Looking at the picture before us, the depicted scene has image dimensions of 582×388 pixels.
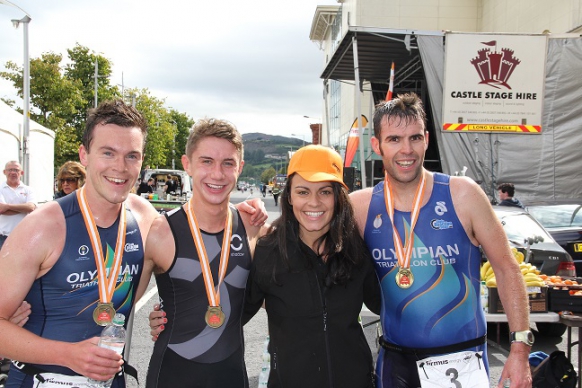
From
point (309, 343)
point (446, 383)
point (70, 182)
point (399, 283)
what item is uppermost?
point (70, 182)

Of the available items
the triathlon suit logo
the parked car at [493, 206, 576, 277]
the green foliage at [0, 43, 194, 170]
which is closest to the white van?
the green foliage at [0, 43, 194, 170]

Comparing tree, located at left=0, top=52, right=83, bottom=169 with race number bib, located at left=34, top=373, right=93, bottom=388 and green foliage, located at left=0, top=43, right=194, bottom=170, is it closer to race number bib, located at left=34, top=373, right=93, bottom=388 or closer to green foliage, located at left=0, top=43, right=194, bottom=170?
green foliage, located at left=0, top=43, right=194, bottom=170

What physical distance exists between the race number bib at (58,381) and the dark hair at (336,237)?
101 cm

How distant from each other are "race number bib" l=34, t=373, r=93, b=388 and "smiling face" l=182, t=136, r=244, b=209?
1.08 meters

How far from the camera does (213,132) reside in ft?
9.49

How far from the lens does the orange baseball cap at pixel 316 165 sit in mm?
2803

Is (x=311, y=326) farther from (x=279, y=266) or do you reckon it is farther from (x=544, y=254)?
(x=544, y=254)

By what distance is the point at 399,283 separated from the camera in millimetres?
2900

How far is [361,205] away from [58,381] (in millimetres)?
1855

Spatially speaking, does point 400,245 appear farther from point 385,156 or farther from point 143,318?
point 143,318

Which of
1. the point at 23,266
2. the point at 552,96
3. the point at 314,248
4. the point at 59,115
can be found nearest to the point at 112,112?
the point at 23,266

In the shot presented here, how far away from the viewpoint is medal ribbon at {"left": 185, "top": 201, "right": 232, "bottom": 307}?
9.04 feet

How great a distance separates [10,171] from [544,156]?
13290mm

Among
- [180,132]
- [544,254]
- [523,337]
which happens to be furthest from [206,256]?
[180,132]
